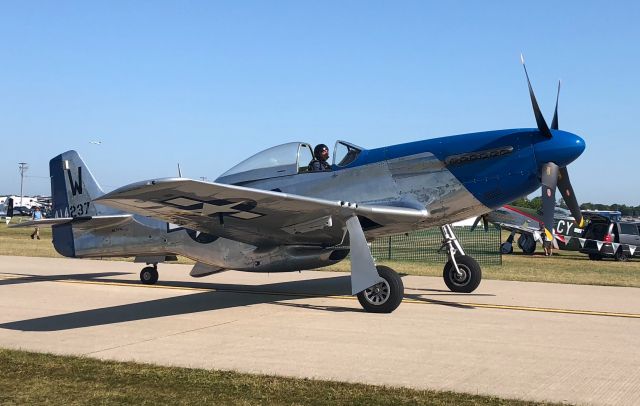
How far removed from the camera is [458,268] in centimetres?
1166

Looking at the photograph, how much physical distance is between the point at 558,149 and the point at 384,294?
3306 mm

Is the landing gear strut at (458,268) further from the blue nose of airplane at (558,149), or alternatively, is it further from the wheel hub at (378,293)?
the wheel hub at (378,293)

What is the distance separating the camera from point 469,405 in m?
Result: 4.47

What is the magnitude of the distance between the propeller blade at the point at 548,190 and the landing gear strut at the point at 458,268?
2.23 m

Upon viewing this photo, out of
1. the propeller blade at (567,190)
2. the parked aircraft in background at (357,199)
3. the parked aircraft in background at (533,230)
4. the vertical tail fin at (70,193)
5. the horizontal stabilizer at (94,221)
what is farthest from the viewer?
the parked aircraft in background at (533,230)

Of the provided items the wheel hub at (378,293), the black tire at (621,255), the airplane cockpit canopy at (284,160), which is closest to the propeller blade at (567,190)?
the airplane cockpit canopy at (284,160)

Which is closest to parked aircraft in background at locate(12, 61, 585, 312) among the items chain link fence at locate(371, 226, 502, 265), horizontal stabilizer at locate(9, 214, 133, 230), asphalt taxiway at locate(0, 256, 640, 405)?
asphalt taxiway at locate(0, 256, 640, 405)

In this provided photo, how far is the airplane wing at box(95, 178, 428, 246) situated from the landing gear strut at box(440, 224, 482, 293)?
1846mm

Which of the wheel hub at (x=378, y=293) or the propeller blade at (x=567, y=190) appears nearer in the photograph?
the wheel hub at (x=378, y=293)

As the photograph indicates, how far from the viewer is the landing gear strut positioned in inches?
451

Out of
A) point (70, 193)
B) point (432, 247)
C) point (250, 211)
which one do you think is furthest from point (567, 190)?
point (432, 247)

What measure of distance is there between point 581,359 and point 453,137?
448 cm

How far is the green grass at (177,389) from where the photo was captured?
466 centimetres

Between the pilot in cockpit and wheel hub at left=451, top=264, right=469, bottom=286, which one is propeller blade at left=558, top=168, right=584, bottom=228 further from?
the pilot in cockpit
